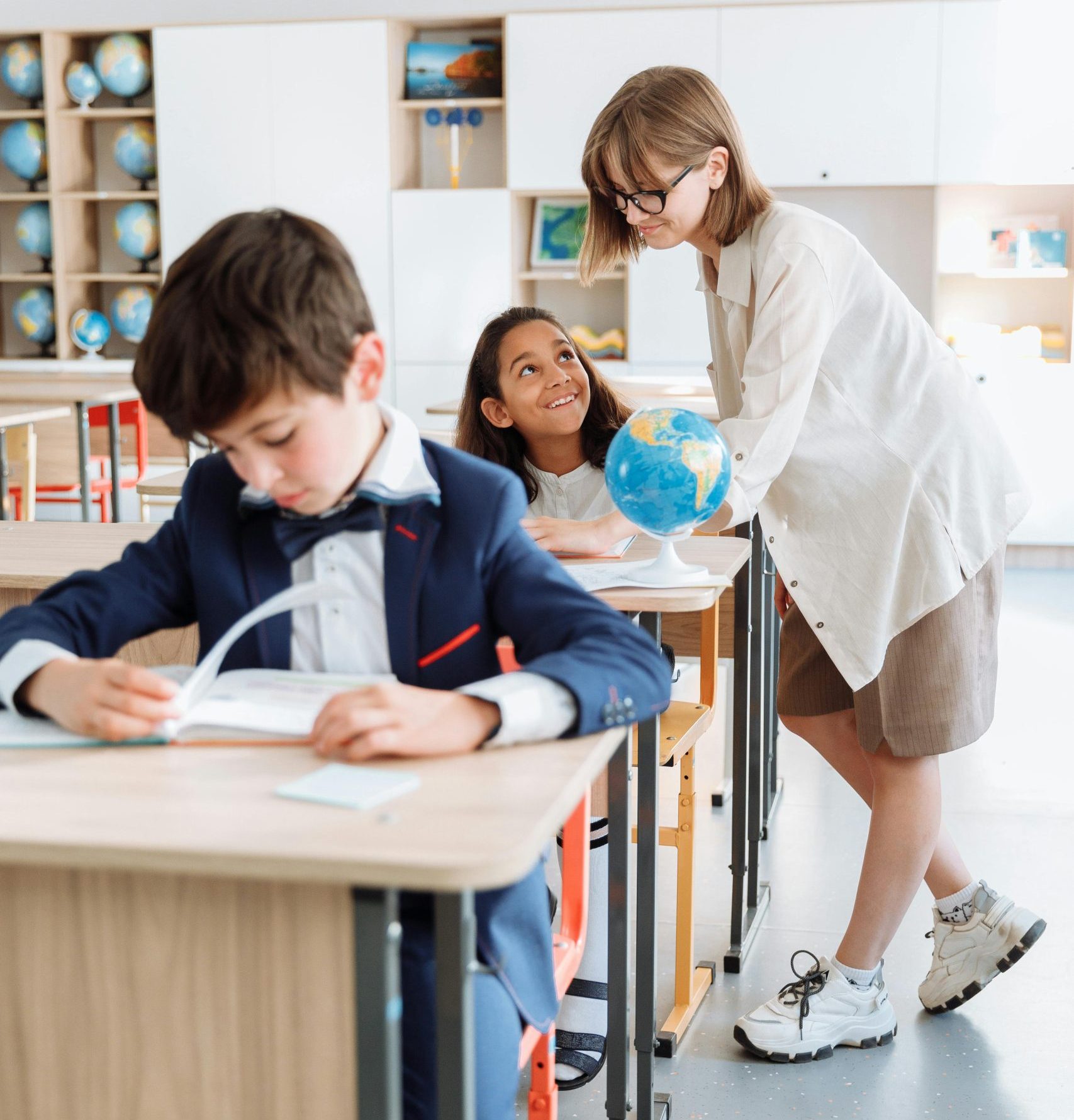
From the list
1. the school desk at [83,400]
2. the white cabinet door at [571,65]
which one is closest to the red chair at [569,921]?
the school desk at [83,400]

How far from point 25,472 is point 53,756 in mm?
4261

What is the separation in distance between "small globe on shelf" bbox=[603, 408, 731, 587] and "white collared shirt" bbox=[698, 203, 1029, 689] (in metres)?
0.15

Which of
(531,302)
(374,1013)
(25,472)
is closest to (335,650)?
(374,1013)

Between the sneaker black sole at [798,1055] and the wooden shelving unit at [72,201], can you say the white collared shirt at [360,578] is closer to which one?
the sneaker black sole at [798,1055]

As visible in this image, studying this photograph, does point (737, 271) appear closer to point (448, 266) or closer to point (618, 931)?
point (618, 931)

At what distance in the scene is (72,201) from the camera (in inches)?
259

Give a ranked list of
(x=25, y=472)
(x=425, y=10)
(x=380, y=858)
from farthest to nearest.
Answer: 1. (x=425, y=10)
2. (x=25, y=472)
3. (x=380, y=858)

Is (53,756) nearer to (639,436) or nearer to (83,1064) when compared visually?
(83,1064)

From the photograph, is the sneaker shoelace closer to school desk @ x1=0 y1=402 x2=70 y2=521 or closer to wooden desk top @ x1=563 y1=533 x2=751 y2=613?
wooden desk top @ x1=563 y1=533 x2=751 y2=613

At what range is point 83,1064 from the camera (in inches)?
36.0

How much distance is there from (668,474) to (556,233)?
191 inches

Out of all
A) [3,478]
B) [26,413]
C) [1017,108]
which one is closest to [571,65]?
[1017,108]

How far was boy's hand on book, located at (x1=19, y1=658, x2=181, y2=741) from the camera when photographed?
951 millimetres

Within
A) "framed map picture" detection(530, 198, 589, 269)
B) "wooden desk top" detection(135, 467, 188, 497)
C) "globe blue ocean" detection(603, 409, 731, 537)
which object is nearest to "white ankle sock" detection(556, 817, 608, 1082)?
"globe blue ocean" detection(603, 409, 731, 537)
